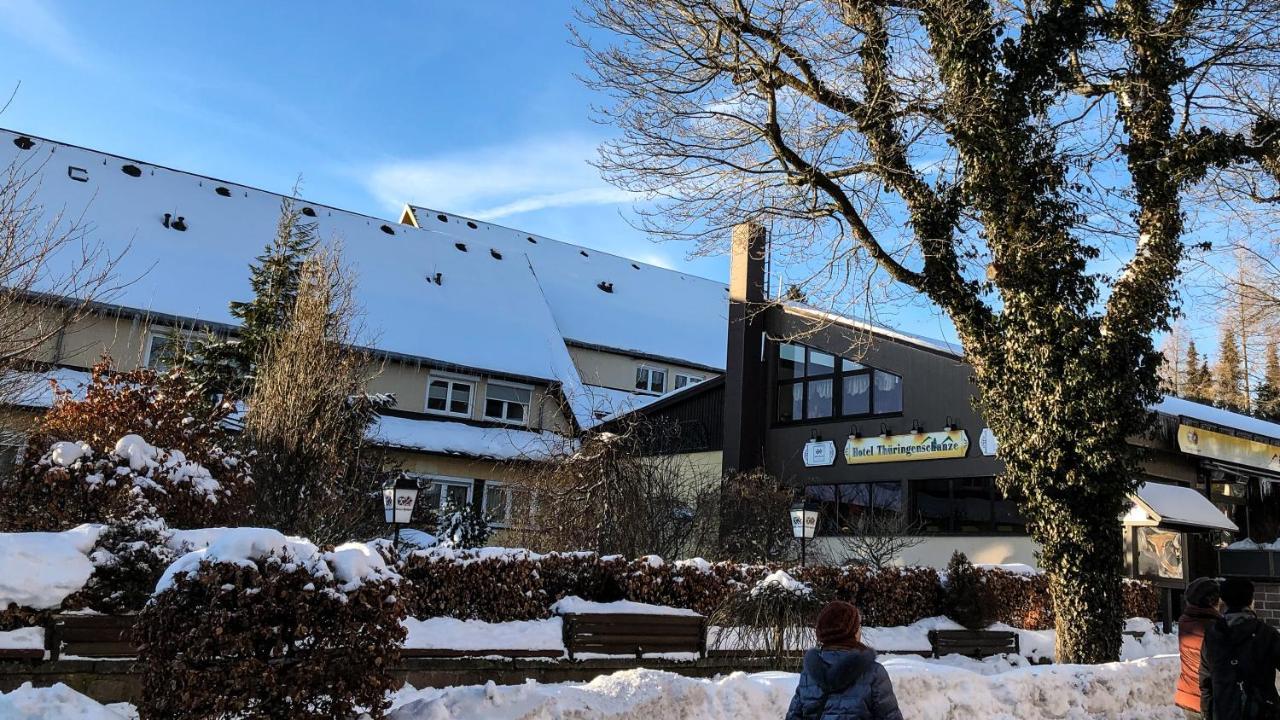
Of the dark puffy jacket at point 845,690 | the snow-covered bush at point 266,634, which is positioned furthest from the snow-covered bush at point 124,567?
the dark puffy jacket at point 845,690

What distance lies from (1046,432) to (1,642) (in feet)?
35.8

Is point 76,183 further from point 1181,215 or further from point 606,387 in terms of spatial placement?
point 1181,215

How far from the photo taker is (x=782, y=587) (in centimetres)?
1206

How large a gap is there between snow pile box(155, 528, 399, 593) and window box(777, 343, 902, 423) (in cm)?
1950

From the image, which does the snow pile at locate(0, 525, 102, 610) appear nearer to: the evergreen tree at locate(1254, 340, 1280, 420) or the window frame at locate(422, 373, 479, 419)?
the window frame at locate(422, 373, 479, 419)

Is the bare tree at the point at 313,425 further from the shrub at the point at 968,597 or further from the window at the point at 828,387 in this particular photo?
the window at the point at 828,387

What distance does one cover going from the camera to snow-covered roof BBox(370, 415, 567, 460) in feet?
89.0

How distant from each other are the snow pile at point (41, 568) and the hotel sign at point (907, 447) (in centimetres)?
1818

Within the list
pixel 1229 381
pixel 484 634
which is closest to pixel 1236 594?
pixel 484 634

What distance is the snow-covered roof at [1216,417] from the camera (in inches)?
879

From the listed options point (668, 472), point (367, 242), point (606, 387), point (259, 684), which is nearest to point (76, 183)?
point (367, 242)

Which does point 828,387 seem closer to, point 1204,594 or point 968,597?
point 968,597

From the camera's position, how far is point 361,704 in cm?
625

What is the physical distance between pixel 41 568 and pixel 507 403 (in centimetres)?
2258
